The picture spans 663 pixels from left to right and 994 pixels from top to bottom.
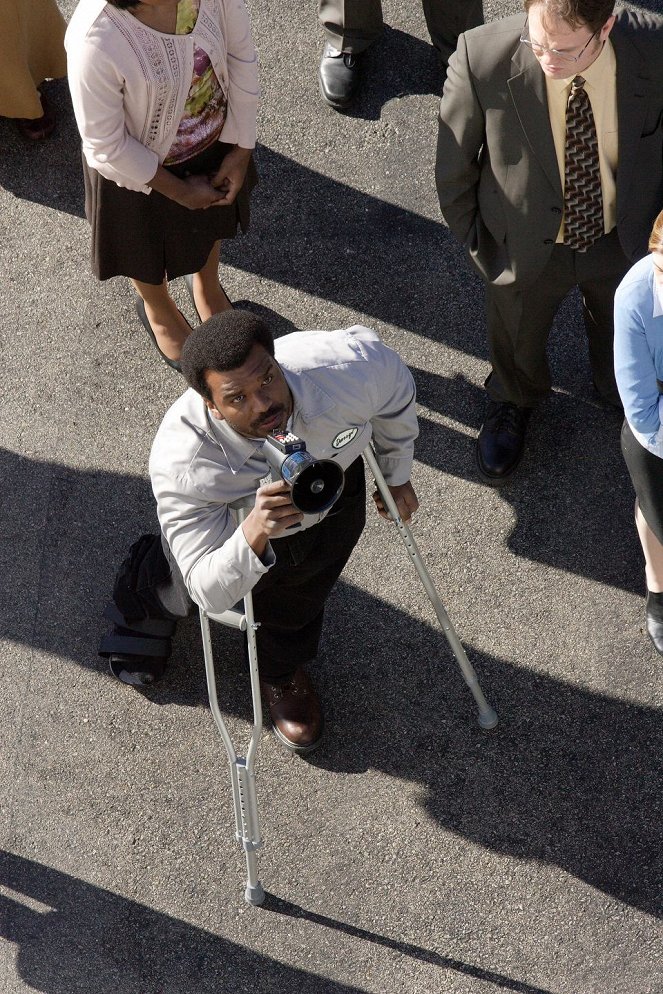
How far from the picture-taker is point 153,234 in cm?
483

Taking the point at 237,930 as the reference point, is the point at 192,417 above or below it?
above

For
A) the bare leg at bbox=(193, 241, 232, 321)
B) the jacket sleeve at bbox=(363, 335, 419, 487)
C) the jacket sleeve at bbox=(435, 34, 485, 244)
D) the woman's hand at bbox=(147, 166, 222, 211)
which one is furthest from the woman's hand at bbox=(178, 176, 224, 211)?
the jacket sleeve at bbox=(363, 335, 419, 487)

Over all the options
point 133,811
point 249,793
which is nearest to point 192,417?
point 249,793

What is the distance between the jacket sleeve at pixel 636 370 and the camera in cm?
382

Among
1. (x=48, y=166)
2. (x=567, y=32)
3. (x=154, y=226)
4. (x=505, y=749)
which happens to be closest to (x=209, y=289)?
(x=154, y=226)

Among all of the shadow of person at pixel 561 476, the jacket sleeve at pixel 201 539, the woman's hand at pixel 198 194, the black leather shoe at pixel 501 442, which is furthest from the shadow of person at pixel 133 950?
the woman's hand at pixel 198 194

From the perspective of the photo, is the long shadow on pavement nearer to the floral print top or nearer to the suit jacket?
the suit jacket

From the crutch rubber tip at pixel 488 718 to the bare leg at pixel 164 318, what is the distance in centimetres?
218

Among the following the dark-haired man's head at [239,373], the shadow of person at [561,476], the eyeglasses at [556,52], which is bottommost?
the shadow of person at [561,476]

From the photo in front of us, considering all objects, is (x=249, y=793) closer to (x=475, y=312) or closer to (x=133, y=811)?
(x=133, y=811)

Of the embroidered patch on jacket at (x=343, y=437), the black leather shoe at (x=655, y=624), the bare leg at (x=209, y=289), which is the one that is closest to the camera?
the embroidered patch on jacket at (x=343, y=437)

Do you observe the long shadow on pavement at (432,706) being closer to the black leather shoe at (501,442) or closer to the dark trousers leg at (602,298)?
the black leather shoe at (501,442)

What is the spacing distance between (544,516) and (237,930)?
2.30 metres

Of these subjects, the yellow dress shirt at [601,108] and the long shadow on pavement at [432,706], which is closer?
the yellow dress shirt at [601,108]
